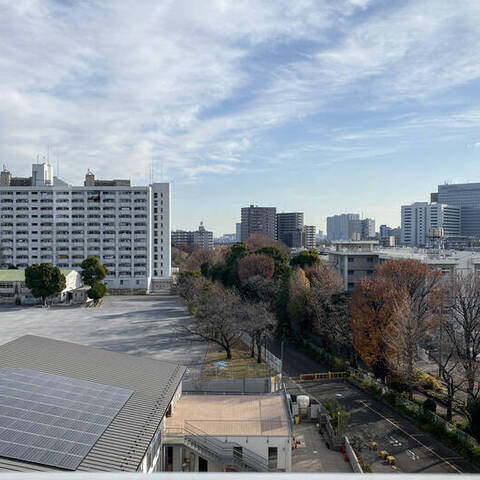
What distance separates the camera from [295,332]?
2106 centimetres

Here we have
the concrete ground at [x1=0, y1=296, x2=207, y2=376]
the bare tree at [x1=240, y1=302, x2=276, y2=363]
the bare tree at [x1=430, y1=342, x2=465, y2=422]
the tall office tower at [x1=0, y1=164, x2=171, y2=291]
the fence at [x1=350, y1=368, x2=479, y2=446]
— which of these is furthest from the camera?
the tall office tower at [x1=0, y1=164, x2=171, y2=291]

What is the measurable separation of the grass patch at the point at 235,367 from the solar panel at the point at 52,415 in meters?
5.89

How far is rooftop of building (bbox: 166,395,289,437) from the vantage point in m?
9.35

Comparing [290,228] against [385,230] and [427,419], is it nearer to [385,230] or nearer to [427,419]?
[385,230]

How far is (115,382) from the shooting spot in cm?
927

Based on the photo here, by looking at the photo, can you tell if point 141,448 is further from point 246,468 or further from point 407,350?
point 407,350

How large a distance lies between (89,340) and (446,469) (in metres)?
15.0

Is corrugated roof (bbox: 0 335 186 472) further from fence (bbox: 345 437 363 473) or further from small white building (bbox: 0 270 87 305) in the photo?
small white building (bbox: 0 270 87 305)

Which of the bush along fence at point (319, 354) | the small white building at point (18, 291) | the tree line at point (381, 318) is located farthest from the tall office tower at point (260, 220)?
→ the bush along fence at point (319, 354)

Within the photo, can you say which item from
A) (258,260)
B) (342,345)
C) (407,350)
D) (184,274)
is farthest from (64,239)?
A: (407,350)

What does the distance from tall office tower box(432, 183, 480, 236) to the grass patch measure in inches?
2344

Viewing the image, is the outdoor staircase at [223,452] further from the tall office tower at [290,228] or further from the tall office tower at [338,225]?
the tall office tower at [338,225]

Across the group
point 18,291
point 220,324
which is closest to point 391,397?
point 220,324

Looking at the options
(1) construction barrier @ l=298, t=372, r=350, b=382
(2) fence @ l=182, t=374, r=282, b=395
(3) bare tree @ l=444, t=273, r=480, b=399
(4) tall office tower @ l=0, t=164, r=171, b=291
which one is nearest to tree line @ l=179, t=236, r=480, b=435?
(3) bare tree @ l=444, t=273, r=480, b=399
